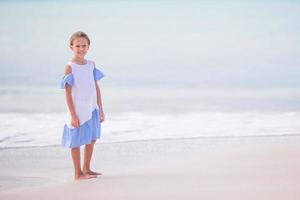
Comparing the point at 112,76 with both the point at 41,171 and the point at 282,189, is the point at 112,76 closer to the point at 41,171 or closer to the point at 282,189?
the point at 41,171

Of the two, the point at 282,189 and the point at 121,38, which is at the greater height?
the point at 121,38

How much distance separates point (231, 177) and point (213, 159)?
12.7 inches

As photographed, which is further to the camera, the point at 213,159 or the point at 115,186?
the point at 213,159

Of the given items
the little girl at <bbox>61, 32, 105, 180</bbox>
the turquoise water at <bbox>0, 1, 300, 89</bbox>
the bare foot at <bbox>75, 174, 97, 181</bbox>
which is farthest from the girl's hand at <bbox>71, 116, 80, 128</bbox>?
the turquoise water at <bbox>0, 1, 300, 89</bbox>

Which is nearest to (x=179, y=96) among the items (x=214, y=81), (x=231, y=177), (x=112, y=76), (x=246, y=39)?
(x=214, y=81)

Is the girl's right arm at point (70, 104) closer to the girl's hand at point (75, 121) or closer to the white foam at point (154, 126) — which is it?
the girl's hand at point (75, 121)

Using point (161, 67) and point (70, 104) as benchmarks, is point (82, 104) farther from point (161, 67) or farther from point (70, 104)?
point (161, 67)

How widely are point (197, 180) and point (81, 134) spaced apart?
23.7 inches

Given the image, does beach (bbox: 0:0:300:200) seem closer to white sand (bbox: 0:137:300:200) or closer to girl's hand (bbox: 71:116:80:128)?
white sand (bbox: 0:137:300:200)

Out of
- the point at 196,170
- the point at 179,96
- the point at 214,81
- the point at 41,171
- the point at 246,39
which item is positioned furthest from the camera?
the point at 246,39

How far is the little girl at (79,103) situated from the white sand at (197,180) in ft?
0.48

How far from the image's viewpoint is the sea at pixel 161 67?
14.1 ft

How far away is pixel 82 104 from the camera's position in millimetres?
2895

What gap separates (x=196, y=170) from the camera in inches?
107
